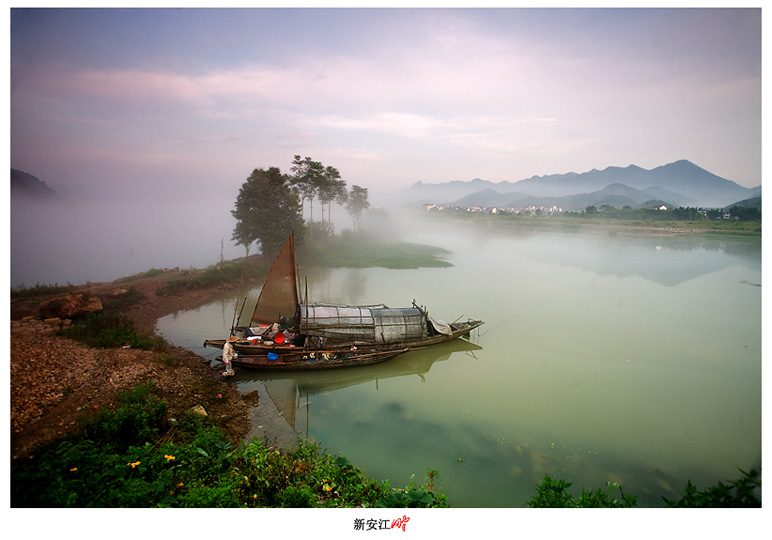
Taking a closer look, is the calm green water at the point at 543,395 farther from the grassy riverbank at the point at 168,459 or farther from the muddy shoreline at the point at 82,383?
the muddy shoreline at the point at 82,383

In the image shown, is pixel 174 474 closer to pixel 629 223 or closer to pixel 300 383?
pixel 300 383

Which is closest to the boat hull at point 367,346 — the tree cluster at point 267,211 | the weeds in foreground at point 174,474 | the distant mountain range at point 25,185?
the weeds in foreground at point 174,474

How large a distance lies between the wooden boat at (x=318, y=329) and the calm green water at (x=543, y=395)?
2.12 feet

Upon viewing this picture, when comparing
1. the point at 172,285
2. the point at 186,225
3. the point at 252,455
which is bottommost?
the point at 252,455

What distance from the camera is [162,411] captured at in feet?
20.7

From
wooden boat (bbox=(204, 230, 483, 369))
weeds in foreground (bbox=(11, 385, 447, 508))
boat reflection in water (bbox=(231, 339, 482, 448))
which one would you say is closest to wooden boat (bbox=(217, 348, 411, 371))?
wooden boat (bbox=(204, 230, 483, 369))

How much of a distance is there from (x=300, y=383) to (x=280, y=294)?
317 centimetres

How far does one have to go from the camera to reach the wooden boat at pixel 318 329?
9.46 metres

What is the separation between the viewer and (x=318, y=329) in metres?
9.69
